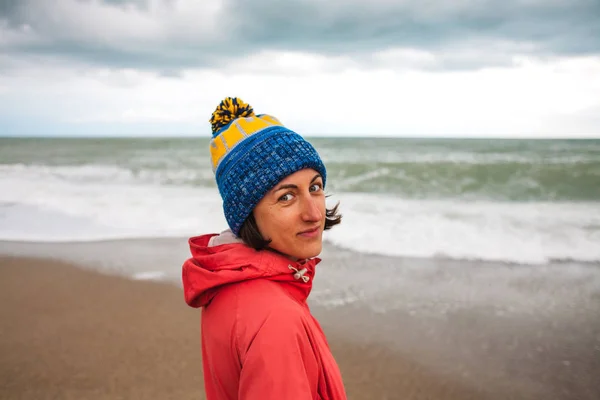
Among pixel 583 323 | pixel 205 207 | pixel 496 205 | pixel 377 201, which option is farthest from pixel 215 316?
pixel 496 205

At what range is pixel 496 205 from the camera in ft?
41.2

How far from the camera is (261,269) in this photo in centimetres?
120

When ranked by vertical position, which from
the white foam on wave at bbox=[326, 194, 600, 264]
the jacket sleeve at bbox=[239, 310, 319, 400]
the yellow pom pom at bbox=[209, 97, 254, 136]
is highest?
the yellow pom pom at bbox=[209, 97, 254, 136]

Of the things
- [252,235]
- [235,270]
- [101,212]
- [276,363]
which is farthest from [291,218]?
[101,212]

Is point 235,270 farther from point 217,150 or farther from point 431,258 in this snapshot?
point 431,258

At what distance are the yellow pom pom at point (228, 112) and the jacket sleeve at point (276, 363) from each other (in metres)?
0.76

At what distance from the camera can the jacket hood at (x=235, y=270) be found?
119 cm

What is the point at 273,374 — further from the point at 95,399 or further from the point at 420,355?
the point at 420,355

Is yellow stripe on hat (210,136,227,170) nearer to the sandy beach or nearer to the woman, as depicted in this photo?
the woman

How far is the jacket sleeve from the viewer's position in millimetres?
979

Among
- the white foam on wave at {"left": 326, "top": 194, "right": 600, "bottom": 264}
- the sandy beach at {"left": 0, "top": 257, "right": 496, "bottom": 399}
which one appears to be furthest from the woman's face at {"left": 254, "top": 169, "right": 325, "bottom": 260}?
the white foam on wave at {"left": 326, "top": 194, "right": 600, "bottom": 264}

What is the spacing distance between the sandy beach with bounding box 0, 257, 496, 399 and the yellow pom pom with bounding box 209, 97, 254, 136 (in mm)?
2829

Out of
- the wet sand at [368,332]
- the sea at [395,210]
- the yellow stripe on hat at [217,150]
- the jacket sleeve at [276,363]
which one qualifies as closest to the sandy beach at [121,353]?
the wet sand at [368,332]

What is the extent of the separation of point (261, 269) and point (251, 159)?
0.36m
